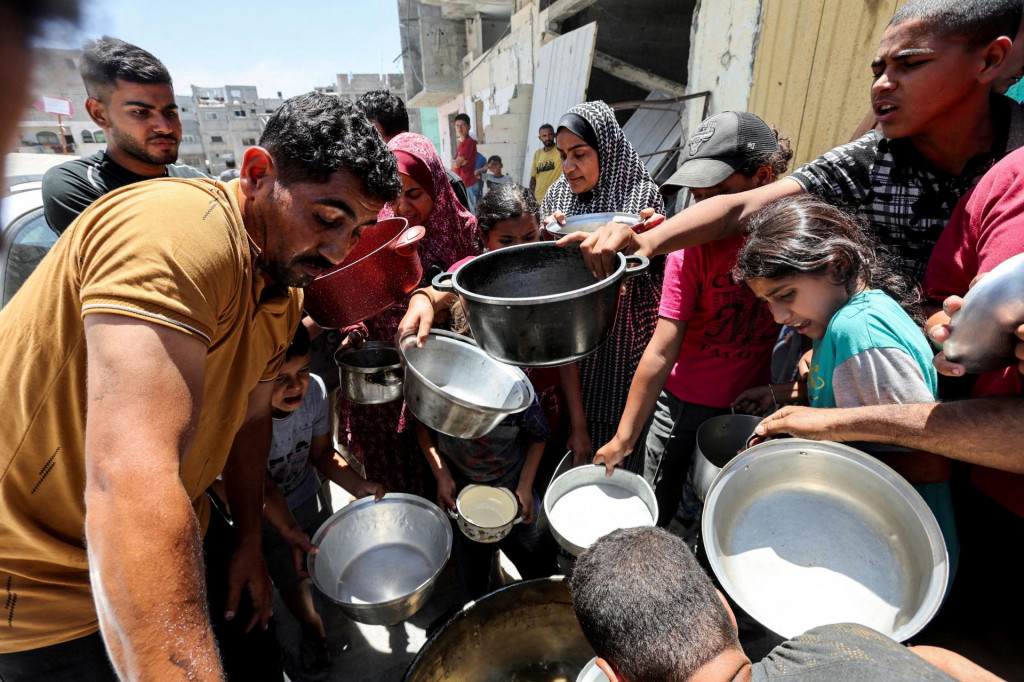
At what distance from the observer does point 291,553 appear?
7.00ft

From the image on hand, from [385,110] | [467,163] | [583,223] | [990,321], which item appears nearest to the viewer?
[990,321]

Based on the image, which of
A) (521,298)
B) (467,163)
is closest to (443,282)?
(521,298)

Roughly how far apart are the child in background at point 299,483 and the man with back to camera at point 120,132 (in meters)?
1.52

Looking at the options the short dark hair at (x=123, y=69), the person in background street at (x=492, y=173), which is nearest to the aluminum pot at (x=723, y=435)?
the short dark hair at (x=123, y=69)

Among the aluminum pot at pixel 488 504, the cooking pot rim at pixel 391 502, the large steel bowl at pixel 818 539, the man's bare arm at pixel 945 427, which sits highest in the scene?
the man's bare arm at pixel 945 427

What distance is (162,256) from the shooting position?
812 millimetres

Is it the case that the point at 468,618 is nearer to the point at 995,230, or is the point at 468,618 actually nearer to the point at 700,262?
the point at 700,262

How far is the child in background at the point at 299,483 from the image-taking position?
199 cm

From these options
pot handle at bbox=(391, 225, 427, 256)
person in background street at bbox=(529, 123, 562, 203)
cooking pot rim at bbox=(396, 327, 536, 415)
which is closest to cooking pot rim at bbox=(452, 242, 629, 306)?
cooking pot rim at bbox=(396, 327, 536, 415)

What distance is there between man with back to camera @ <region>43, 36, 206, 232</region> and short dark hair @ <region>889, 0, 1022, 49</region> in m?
3.45

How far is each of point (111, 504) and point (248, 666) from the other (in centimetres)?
137

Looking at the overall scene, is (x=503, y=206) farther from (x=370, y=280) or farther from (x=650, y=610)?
(x=650, y=610)

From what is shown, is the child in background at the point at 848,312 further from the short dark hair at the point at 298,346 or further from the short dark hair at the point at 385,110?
the short dark hair at the point at 385,110

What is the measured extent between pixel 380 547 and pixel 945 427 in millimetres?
2126
